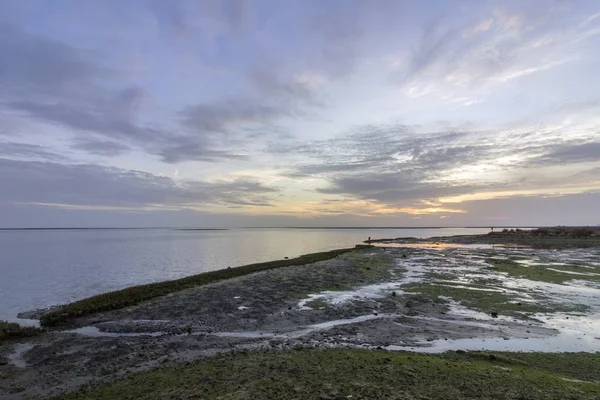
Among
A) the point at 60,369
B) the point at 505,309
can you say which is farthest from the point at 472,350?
the point at 60,369

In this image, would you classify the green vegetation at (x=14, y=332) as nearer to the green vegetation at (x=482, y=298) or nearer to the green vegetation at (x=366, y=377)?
the green vegetation at (x=366, y=377)

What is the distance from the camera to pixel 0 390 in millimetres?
10781

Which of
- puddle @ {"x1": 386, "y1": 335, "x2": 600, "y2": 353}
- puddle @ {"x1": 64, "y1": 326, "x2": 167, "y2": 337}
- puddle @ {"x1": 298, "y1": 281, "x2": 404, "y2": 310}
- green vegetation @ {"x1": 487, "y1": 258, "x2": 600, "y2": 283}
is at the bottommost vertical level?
puddle @ {"x1": 64, "y1": 326, "x2": 167, "y2": 337}

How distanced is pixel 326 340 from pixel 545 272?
1260 inches

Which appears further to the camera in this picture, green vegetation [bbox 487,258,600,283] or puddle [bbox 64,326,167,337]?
green vegetation [bbox 487,258,600,283]

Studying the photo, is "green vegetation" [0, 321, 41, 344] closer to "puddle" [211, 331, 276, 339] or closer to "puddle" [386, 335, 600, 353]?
"puddle" [211, 331, 276, 339]

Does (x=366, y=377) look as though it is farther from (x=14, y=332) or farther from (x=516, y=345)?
(x=14, y=332)

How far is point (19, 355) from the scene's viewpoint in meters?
14.2

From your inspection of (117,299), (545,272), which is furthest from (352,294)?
(545,272)

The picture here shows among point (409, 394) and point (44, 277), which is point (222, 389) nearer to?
point (409, 394)

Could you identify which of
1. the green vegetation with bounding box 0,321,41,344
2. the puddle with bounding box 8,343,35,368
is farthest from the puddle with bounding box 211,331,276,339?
the green vegetation with bounding box 0,321,41,344

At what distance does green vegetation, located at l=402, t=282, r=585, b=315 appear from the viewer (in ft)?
68.6

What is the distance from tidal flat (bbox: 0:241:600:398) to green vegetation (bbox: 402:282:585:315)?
0.24 feet

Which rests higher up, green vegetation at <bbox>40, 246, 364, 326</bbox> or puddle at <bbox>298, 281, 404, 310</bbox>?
puddle at <bbox>298, 281, 404, 310</bbox>
